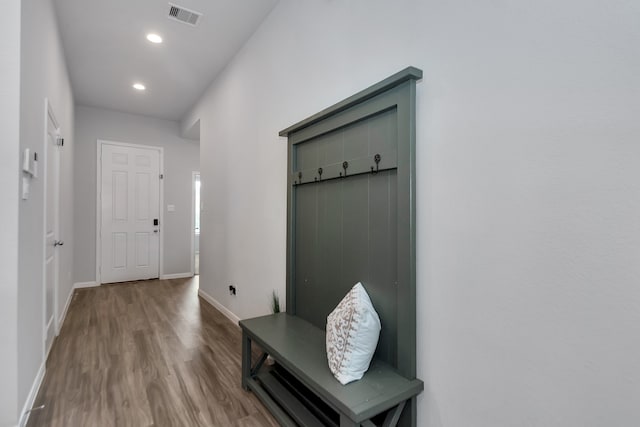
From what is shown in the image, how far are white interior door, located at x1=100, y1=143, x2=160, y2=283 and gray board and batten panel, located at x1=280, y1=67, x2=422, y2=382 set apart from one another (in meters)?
4.16

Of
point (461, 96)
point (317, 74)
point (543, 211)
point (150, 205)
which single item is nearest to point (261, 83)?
point (317, 74)

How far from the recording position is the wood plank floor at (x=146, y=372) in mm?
1774

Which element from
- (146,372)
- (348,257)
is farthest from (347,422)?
(146,372)

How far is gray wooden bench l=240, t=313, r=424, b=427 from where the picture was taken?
126 centimetres

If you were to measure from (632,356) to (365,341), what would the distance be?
0.89 metres

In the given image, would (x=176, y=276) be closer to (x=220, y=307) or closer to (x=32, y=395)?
(x=220, y=307)

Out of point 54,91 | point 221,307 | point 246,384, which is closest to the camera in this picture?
Result: point 246,384

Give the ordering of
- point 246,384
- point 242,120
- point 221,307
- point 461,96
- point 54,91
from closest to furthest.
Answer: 1. point 461,96
2. point 246,384
3. point 54,91
4. point 242,120
5. point 221,307

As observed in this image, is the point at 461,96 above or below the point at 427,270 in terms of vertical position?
above

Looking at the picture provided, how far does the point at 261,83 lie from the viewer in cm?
290

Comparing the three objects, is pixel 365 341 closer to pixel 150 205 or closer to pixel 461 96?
pixel 461 96

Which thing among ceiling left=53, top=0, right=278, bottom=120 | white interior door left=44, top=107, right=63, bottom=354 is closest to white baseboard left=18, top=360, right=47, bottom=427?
white interior door left=44, top=107, right=63, bottom=354

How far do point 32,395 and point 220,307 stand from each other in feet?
6.28

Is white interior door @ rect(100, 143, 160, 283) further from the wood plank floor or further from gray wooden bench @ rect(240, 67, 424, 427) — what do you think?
gray wooden bench @ rect(240, 67, 424, 427)
